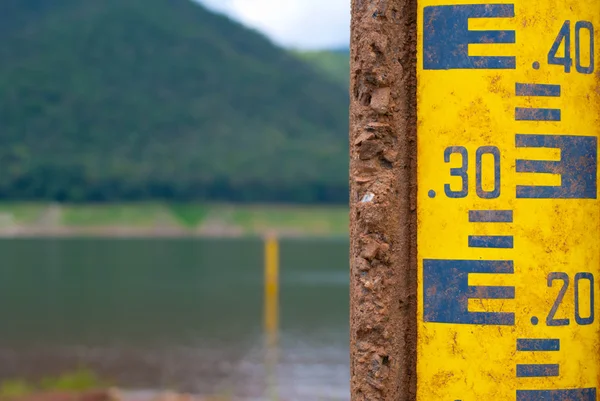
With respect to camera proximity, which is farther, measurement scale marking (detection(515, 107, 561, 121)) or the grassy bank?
the grassy bank


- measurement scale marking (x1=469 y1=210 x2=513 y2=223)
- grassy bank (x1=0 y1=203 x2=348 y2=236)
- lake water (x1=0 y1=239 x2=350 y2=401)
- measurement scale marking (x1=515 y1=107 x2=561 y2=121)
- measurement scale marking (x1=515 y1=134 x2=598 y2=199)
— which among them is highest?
measurement scale marking (x1=515 y1=107 x2=561 y2=121)

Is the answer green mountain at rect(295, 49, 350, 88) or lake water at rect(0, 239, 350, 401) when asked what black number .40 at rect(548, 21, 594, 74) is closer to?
lake water at rect(0, 239, 350, 401)

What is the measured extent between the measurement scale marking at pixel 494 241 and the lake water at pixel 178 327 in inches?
263

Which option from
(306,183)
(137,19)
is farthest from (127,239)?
(137,19)

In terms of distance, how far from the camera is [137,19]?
10319cm

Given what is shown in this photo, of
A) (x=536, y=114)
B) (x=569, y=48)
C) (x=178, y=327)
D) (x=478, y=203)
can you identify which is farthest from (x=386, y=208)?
(x=178, y=327)

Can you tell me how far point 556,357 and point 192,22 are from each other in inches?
4393

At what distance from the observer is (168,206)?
71.2m

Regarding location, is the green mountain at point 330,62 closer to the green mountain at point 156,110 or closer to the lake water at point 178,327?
the green mountain at point 156,110

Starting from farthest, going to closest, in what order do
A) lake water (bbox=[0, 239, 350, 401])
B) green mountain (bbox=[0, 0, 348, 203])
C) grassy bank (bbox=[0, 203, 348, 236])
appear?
green mountain (bbox=[0, 0, 348, 203]) → grassy bank (bbox=[0, 203, 348, 236]) → lake water (bbox=[0, 239, 350, 401])

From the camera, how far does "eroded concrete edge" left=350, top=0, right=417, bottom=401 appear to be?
5.83 feet

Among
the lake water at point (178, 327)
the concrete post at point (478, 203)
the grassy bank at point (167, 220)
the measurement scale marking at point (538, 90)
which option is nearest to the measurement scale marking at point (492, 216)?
the concrete post at point (478, 203)

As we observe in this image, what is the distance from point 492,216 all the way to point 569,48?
38 cm

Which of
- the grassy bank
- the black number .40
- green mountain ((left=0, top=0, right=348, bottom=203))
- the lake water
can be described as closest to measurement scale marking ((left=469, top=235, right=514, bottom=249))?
the black number .40
